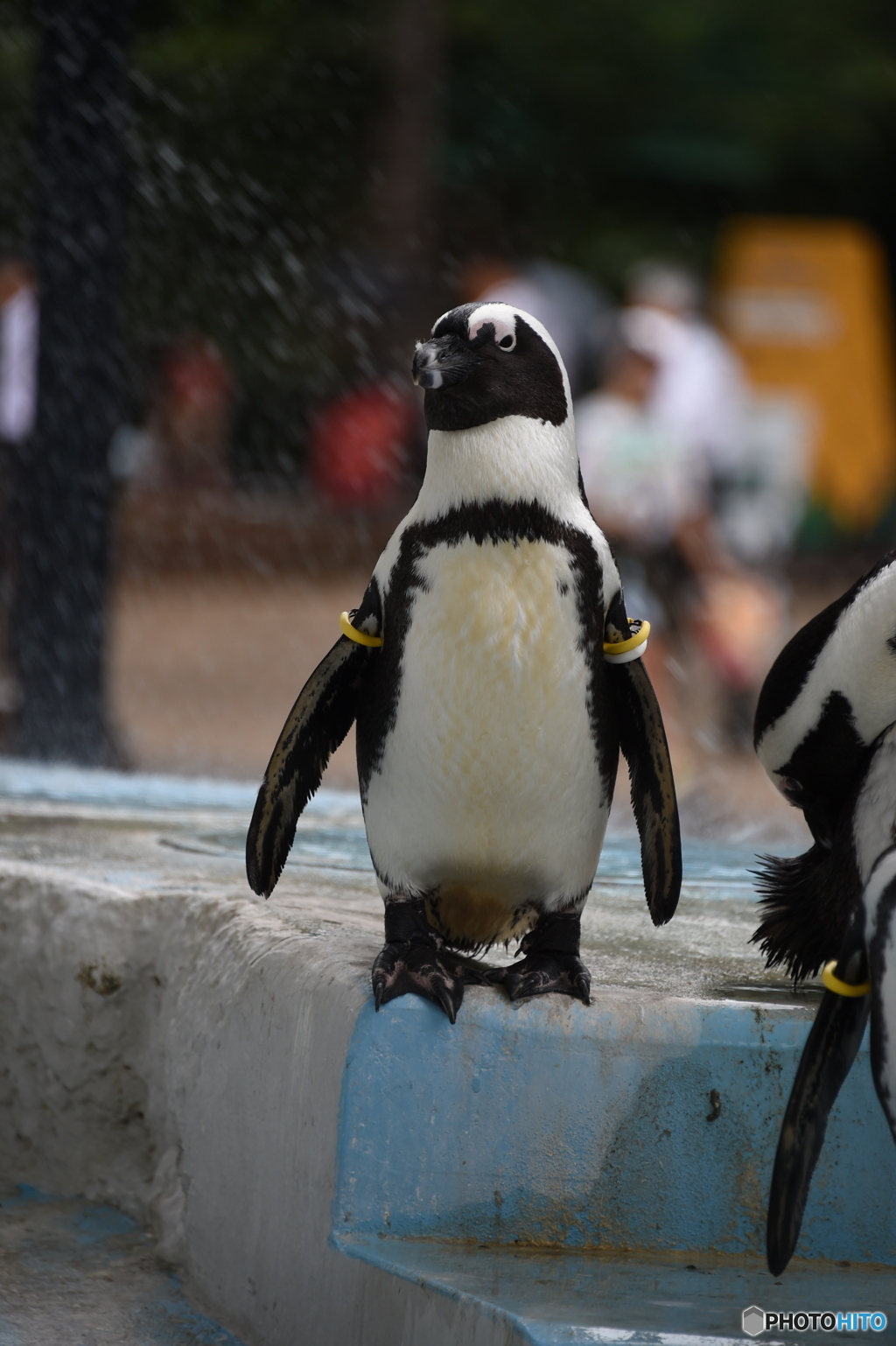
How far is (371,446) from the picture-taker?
12461 millimetres

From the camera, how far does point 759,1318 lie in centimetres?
178

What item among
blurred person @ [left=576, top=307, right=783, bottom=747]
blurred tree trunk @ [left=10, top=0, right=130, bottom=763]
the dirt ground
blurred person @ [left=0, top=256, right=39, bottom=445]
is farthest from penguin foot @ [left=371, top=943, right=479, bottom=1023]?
blurred person @ [left=0, top=256, right=39, bottom=445]

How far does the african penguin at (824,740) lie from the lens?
196 cm

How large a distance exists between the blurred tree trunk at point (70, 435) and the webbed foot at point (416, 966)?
342 centimetres

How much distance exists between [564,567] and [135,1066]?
1.07 meters

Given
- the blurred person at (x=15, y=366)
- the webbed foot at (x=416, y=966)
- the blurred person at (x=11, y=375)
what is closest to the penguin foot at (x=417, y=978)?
the webbed foot at (x=416, y=966)

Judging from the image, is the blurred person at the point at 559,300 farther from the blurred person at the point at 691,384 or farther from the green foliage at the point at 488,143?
the green foliage at the point at 488,143

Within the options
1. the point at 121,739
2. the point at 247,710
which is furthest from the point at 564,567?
the point at 247,710

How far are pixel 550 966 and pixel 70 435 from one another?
3.72 meters

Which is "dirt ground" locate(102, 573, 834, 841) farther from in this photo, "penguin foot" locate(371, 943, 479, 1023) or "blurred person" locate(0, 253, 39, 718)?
"penguin foot" locate(371, 943, 479, 1023)

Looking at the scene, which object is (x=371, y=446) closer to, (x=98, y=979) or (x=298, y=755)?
(x=98, y=979)

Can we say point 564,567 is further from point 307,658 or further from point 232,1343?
point 307,658

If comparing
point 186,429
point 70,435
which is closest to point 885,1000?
point 70,435

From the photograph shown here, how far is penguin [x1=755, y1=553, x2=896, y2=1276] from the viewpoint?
1743 mm
